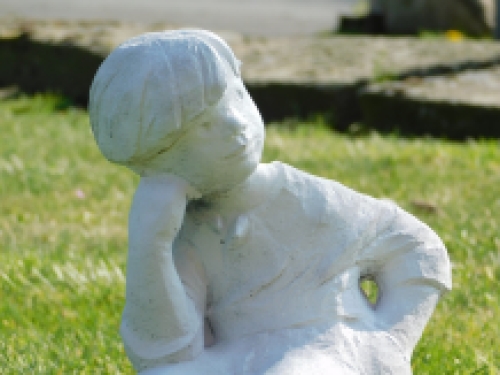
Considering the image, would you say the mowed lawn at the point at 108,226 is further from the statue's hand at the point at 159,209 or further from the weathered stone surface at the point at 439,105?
the statue's hand at the point at 159,209

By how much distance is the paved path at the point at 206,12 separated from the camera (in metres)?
11.1

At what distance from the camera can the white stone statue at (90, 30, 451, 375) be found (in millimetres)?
1818

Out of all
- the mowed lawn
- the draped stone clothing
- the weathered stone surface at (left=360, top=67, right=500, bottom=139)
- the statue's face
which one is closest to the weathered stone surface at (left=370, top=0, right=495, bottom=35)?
the weathered stone surface at (left=360, top=67, right=500, bottom=139)

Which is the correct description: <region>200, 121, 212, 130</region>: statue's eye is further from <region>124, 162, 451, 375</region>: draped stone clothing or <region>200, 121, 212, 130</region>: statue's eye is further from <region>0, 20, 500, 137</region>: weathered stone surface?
<region>0, 20, 500, 137</region>: weathered stone surface

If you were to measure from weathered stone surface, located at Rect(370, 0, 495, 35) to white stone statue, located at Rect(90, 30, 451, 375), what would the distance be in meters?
7.81

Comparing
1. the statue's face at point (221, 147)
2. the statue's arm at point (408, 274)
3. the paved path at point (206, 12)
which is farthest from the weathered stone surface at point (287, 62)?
the statue's face at point (221, 147)

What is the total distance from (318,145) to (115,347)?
2506mm

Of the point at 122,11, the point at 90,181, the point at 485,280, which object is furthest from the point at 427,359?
the point at 122,11

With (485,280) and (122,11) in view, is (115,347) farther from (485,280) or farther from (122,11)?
(122,11)

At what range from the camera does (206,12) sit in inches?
480

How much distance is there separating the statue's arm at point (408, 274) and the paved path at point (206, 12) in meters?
8.35

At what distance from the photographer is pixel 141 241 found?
189 centimetres

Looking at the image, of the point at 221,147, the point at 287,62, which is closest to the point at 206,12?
the point at 287,62

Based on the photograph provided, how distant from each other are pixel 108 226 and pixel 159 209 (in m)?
2.25
